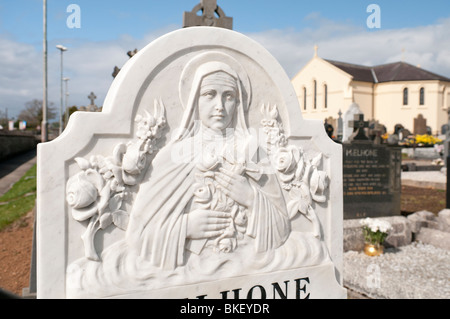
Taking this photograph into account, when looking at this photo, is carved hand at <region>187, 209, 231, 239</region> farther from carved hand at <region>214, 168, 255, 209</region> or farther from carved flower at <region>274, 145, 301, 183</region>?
carved flower at <region>274, 145, 301, 183</region>

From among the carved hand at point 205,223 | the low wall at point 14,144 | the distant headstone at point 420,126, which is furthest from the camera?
the distant headstone at point 420,126

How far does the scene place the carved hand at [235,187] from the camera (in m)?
2.28

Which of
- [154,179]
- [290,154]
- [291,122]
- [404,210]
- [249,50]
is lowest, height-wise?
[404,210]

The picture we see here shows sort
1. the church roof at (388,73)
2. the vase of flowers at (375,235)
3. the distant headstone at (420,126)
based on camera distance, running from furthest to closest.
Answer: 1. the church roof at (388,73)
2. the distant headstone at (420,126)
3. the vase of flowers at (375,235)

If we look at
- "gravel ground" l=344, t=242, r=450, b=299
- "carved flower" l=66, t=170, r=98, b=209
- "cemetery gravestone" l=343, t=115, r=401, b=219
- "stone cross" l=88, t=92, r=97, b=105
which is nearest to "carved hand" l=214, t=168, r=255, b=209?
"carved flower" l=66, t=170, r=98, b=209

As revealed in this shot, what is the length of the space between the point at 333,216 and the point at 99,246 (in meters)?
1.77

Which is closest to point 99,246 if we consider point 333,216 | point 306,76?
point 333,216

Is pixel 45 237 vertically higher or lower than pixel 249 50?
lower

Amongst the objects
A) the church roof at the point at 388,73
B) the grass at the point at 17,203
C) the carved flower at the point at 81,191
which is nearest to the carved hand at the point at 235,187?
the carved flower at the point at 81,191

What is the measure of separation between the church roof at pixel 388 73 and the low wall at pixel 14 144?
3011 cm

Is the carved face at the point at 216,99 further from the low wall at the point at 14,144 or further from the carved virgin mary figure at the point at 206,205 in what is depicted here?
the low wall at the point at 14,144

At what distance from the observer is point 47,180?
1.88 m

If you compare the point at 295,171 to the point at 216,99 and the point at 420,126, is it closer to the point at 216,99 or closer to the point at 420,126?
the point at 216,99

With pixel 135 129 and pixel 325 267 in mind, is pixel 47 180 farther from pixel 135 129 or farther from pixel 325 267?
pixel 325 267
